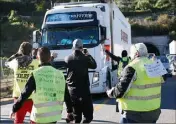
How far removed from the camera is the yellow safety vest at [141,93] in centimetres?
585

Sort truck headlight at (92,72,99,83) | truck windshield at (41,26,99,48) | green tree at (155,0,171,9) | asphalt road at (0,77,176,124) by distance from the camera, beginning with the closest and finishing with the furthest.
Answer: asphalt road at (0,77,176,124) < truck headlight at (92,72,99,83) < truck windshield at (41,26,99,48) < green tree at (155,0,171,9)

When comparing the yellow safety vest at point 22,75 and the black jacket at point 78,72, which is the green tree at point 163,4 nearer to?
the black jacket at point 78,72

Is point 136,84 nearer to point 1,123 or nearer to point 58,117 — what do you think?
point 58,117

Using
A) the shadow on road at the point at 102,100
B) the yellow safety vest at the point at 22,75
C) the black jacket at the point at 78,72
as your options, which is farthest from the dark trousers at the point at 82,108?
the shadow on road at the point at 102,100

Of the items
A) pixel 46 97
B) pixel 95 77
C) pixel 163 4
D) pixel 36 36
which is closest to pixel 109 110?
pixel 95 77

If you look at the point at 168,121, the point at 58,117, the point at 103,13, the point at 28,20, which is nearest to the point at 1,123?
the point at 168,121

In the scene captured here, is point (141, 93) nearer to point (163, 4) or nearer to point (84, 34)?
point (84, 34)

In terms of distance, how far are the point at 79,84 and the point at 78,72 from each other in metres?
0.24

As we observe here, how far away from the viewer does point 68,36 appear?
15.2m

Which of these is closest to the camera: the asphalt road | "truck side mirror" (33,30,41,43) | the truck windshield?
the asphalt road

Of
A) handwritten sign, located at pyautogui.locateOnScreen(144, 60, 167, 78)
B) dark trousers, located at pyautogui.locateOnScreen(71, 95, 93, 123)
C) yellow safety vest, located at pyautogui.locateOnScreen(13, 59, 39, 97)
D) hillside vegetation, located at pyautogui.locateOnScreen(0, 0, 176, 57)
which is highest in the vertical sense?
handwritten sign, located at pyautogui.locateOnScreen(144, 60, 167, 78)

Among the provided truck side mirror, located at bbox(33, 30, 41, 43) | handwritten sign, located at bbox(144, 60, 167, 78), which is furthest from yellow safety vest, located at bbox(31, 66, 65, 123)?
truck side mirror, located at bbox(33, 30, 41, 43)

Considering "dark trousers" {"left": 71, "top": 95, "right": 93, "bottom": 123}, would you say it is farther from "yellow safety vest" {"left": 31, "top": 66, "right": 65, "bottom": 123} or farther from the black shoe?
"yellow safety vest" {"left": 31, "top": 66, "right": 65, "bottom": 123}

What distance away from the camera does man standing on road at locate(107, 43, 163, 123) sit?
19.0ft
